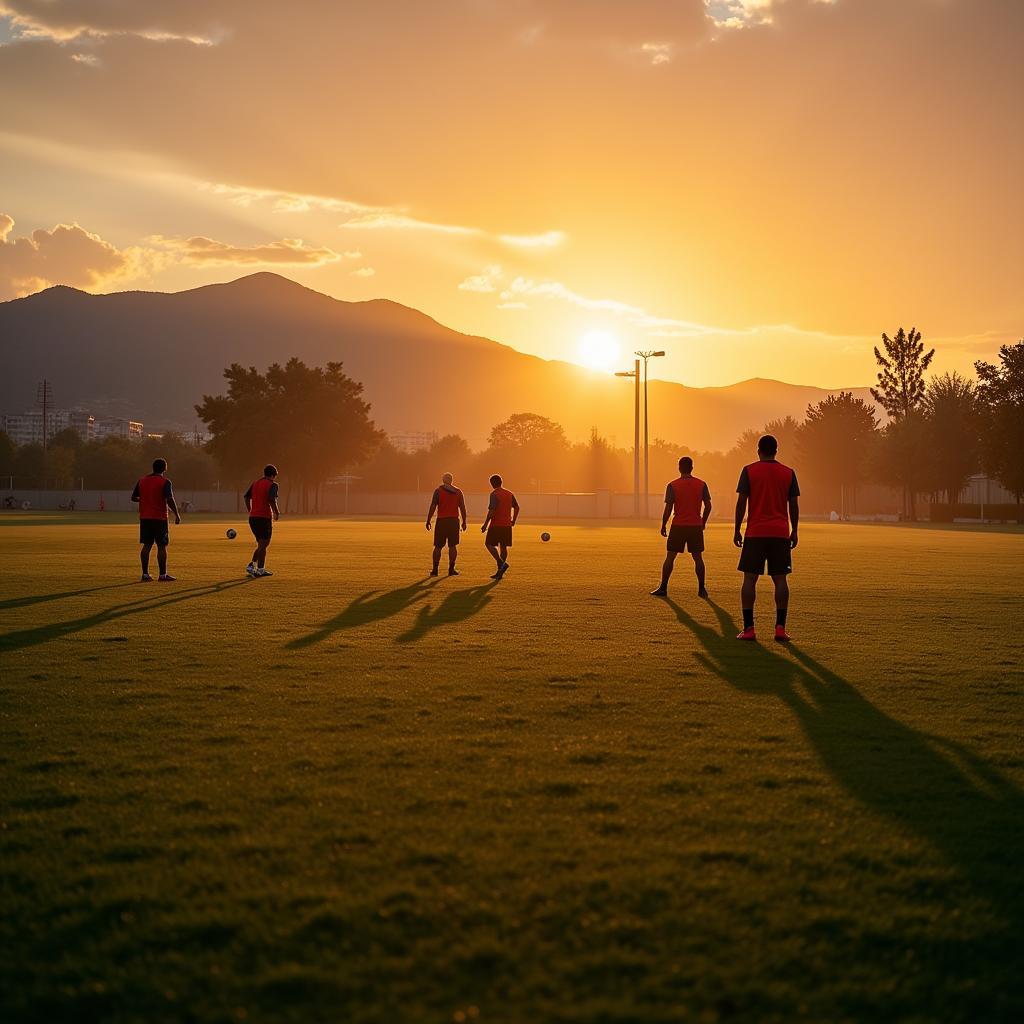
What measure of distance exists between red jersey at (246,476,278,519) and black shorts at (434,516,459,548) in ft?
10.2

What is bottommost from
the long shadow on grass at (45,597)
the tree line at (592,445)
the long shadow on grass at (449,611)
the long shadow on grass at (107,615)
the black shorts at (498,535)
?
the long shadow on grass at (449,611)

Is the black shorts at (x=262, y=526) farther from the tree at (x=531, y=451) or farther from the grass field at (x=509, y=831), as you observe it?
the tree at (x=531, y=451)

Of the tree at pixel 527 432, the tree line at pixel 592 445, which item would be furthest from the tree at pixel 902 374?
the tree at pixel 527 432

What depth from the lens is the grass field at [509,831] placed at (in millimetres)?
3057

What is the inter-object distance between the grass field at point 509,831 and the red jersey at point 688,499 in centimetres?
550

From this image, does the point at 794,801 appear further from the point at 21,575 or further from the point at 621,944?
the point at 21,575

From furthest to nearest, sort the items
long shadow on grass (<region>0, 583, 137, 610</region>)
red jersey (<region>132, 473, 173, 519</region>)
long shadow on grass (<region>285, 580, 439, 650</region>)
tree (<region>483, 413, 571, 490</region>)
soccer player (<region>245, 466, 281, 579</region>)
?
1. tree (<region>483, 413, 571, 490</region>)
2. soccer player (<region>245, 466, 281, 579</region>)
3. red jersey (<region>132, 473, 173, 519</region>)
4. long shadow on grass (<region>0, 583, 137, 610</region>)
5. long shadow on grass (<region>285, 580, 439, 650</region>)

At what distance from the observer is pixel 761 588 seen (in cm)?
1783

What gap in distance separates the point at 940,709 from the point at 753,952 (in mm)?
4585

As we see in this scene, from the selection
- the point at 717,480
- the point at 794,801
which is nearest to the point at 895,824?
the point at 794,801

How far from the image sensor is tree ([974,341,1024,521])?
64938 mm

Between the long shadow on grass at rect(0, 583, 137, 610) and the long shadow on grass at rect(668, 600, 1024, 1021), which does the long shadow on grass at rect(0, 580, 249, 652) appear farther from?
the long shadow on grass at rect(668, 600, 1024, 1021)

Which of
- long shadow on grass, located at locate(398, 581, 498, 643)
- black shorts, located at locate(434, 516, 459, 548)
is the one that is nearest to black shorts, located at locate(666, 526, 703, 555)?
long shadow on grass, located at locate(398, 581, 498, 643)

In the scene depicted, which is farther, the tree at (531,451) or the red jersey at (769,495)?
the tree at (531,451)
